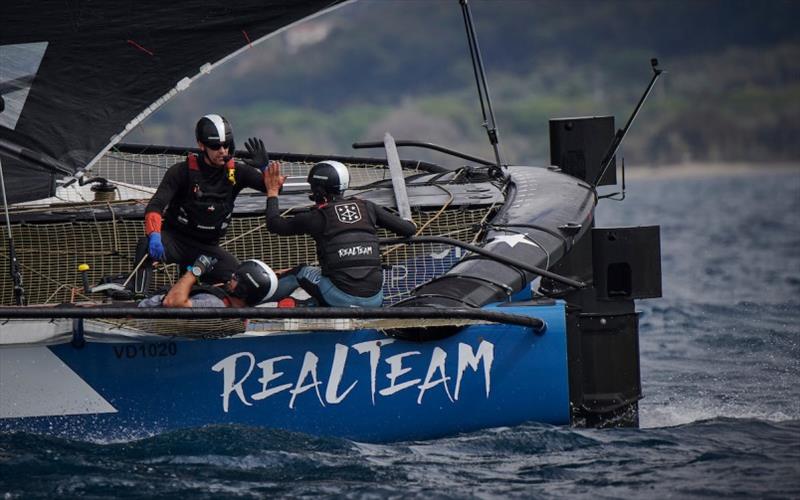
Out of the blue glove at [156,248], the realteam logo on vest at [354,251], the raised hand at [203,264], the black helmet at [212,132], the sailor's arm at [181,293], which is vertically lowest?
the sailor's arm at [181,293]

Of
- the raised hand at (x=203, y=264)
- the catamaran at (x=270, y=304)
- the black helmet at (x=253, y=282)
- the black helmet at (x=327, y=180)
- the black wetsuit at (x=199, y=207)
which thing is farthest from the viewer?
the black wetsuit at (x=199, y=207)

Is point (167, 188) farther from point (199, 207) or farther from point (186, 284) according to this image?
point (186, 284)

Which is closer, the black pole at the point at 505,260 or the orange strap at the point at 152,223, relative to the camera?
the black pole at the point at 505,260

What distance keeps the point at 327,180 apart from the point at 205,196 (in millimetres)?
985

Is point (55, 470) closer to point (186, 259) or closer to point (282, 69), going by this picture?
point (186, 259)

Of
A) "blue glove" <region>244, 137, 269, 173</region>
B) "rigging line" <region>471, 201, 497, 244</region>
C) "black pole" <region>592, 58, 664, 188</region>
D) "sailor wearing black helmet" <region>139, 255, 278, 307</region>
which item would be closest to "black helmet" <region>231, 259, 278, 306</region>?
"sailor wearing black helmet" <region>139, 255, 278, 307</region>

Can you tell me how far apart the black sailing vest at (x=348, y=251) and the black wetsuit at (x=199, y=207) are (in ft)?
2.65

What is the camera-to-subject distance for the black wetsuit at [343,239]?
25.1ft

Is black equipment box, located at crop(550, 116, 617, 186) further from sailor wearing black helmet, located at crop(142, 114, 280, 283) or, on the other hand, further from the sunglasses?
the sunglasses

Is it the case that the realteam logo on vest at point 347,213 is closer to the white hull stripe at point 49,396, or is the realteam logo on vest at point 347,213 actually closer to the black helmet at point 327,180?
the black helmet at point 327,180

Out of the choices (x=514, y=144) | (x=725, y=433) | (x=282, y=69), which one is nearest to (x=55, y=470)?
(x=725, y=433)

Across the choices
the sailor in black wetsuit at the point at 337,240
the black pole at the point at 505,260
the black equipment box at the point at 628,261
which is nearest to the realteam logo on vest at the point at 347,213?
the sailor in black wetsuit at the point at 337,240

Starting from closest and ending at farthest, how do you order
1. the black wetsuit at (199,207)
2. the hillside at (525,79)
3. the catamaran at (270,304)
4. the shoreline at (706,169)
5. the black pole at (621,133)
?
the catamaran at (270,304), the black wetsuit at (199,207), the black pole at (621,133), the hillside at (525,79), the shoreline at (706,169)

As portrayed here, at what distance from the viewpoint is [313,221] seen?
301 inches
